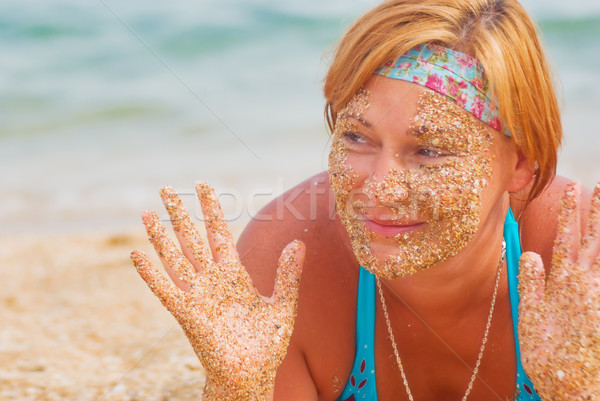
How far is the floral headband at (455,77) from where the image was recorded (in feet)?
7.10

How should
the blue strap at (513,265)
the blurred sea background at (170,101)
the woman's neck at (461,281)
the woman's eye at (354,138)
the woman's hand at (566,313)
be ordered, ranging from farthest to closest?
the blurred sea background at (170,101) → the blue strap at (513,265) → the woman's neck at (461,281) → the woman's eye at (354,138) → the woman's hand at (566,313)

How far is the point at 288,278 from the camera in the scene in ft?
7.63

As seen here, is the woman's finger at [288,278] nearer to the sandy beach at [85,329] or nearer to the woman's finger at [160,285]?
the woman's finger at [160,285]

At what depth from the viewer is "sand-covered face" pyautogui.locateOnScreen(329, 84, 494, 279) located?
2127 millimetres

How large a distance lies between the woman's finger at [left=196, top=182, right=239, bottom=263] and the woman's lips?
49 cm

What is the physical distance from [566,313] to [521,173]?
0.51m

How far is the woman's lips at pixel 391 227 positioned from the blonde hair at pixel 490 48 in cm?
43

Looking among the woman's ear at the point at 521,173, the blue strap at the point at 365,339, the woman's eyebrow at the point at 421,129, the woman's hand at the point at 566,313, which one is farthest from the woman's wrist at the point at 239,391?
the woman's ear at the point at 521,173

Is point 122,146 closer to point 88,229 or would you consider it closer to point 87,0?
point 88,229

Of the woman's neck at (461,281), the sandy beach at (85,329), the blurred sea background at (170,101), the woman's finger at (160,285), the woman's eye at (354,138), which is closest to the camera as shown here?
the woman's finger at (160,285)

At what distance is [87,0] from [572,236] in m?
13.7

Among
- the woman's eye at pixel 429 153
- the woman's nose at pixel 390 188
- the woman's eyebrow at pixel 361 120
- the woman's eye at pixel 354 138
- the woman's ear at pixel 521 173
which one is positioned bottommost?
the woman's nose at pixel 390 188

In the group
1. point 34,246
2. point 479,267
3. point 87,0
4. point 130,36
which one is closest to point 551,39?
point 130,36

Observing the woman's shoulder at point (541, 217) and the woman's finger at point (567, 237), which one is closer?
the woman's finger at point (567, 237)
